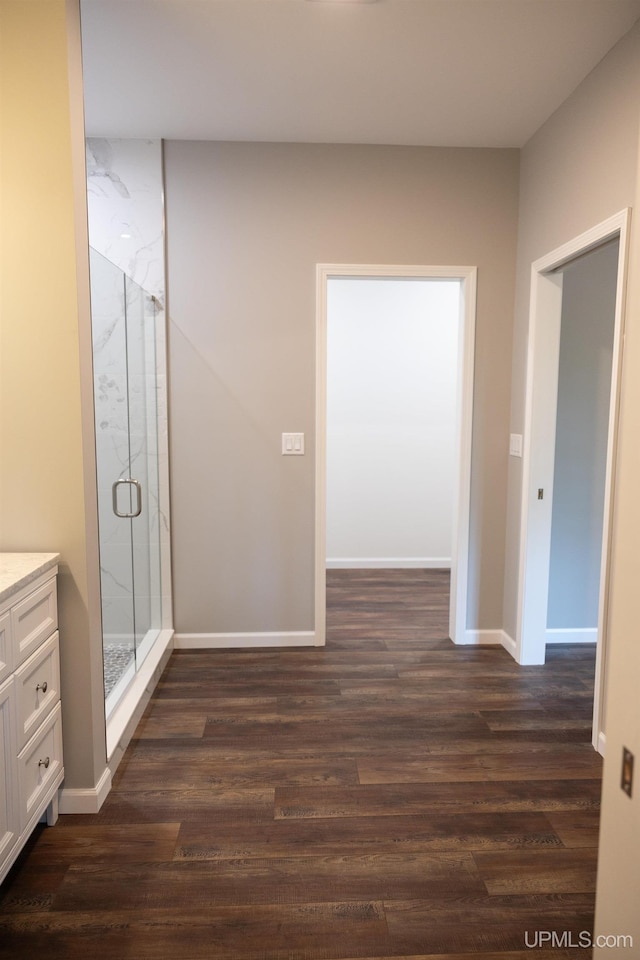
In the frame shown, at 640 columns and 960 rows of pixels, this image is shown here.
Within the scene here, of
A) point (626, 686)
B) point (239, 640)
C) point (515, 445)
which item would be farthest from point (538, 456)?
point (626, 686)

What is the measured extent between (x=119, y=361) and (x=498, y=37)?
2083 millimetres

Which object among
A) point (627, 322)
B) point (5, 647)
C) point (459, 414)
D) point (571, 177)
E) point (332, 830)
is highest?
point (571, 177)

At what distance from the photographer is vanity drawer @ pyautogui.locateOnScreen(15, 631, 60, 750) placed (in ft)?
5.45

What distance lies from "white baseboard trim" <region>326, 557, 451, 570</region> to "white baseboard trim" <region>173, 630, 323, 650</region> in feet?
5.71

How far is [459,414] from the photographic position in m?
3.40

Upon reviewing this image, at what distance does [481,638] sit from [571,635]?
0.55 meters

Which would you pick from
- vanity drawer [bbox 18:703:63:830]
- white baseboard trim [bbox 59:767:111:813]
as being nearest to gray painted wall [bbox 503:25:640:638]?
white baseboard trim [bbox 59:767:111:813]

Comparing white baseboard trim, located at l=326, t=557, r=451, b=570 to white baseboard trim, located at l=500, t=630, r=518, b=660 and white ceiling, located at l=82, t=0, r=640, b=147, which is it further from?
white ceiling, located at l=82, t=0, r=640, b=147

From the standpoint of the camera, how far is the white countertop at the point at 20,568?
1562 mm

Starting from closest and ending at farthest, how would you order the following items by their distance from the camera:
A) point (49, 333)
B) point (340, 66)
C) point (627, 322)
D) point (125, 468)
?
point (627, 322), point (49, 333), point (340, 66), point (125, 468)

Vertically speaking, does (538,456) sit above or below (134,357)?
below

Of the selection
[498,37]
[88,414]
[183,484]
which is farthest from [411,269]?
[88,414]

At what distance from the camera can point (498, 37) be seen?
7.34ft

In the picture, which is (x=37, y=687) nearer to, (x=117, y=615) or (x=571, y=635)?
(x=117, y=615)
